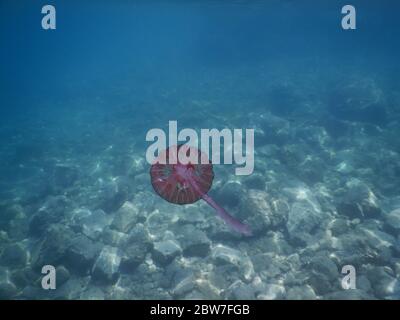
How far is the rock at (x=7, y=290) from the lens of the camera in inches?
348

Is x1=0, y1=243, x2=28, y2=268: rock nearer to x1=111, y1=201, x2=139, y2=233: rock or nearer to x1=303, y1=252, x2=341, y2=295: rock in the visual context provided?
x1=111, y1=201, x2=139, y2=233: rock

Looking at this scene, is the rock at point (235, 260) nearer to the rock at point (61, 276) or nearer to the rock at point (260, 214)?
the rock at point (260, 214)

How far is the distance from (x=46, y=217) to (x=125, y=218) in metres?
3.24

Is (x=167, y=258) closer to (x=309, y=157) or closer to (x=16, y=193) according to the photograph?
(x=309, y=157)

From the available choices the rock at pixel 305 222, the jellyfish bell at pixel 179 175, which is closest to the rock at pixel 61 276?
the jellyfish bell at pixel 179 175

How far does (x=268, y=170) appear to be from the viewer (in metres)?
13.2

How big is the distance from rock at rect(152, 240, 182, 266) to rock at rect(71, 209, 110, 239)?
2.39m

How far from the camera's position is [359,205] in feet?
34.6

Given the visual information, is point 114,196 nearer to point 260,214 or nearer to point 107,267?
point 107,267

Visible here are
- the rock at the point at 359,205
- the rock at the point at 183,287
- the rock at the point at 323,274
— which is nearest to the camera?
the rock at the point at 323,274

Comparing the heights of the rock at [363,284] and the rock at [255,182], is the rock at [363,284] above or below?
below

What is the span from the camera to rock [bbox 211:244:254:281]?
28.7 ft

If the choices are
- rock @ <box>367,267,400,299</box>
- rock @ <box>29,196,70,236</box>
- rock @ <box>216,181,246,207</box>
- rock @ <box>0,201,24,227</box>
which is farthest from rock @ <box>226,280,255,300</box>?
rock @ <box>0,201,24,227</box>

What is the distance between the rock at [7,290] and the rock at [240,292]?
19.8ft
